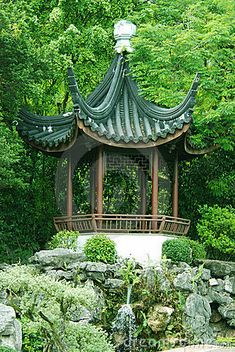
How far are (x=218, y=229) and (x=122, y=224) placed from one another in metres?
2.05

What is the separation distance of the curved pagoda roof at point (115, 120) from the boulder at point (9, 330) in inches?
232

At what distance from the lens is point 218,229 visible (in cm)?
1772

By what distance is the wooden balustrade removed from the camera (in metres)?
16.9

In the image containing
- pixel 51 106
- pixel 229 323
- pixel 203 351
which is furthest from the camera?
pixel 51 106

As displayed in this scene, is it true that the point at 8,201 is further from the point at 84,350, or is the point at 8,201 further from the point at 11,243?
the point at 84,350

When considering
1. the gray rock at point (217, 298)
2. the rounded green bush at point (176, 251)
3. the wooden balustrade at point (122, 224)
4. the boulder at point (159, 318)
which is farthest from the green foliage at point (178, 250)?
the boulder at point (159, 318)

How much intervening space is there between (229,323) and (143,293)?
2.16 m

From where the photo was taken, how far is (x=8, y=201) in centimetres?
1945

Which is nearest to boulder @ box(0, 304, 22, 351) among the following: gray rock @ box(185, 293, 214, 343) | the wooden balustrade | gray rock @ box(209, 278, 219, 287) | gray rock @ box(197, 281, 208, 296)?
gray rock @ box(185, 293, 214, 343)

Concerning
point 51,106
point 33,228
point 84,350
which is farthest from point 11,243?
point 84,350

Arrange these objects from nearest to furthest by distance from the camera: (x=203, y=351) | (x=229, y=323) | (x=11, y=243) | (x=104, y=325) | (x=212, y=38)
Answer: (x=203, y=351) → (x=104, y=325) → (x=229, y=323) → (x=212, y=38) → (x=11, y=243)

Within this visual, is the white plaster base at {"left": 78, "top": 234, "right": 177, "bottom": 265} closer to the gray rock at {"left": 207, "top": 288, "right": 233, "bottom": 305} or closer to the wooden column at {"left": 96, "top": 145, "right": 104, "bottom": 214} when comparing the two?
the wooden column at {"left": 96, "top": 145, "right": 104, "bottom": 214}

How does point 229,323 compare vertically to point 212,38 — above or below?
below

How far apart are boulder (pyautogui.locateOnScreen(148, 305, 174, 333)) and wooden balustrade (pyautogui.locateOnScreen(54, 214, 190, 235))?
8.79 ft
